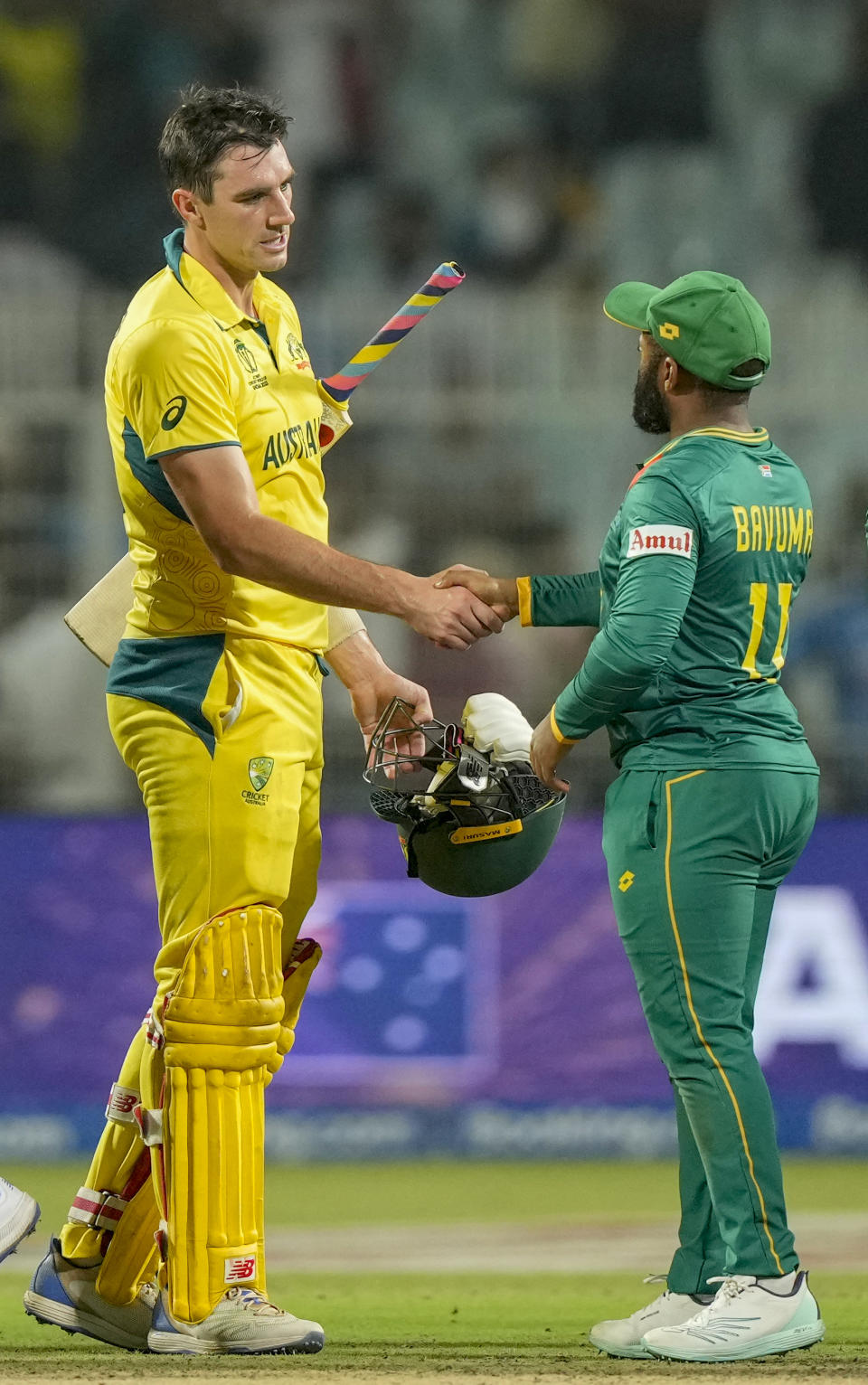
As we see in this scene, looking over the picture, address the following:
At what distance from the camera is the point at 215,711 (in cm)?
325

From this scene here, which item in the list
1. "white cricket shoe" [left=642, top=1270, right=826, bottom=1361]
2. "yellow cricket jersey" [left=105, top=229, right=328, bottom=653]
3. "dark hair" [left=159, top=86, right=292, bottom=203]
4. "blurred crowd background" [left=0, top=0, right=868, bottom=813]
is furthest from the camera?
"blurred crowd background" [left=0, top=0, right=868, bottom=813]

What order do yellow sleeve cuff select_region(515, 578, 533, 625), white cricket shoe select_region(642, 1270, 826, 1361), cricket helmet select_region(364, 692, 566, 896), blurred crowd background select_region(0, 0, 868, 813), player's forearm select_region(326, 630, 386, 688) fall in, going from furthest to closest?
blurred crowd background select_region(0, 0, 868, 813), player's forearm select_region(326, 630, 386, 688), yellow sleeve cuff select_region(515, 578, 533, 625), cricket helmet select_region(364, 692, 566, 896), white cricket shoe select_region(642, 1270, 826, 1361)

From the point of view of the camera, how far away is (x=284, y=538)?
3174mm

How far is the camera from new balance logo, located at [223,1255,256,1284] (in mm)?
3139

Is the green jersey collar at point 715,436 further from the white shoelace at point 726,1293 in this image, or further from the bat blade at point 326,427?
the white shoelace at point 726,1293

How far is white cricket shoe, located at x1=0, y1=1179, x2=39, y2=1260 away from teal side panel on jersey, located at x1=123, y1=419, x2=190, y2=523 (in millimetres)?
1254

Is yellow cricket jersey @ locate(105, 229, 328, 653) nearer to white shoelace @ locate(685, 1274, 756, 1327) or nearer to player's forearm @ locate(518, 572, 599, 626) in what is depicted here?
player's forearm @ locate(518, 572, 599, 626)

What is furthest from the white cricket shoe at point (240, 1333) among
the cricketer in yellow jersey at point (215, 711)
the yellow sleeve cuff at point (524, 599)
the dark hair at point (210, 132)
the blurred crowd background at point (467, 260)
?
the blurred crowd background at point (467, 260)

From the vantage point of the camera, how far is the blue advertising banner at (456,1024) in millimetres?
6906

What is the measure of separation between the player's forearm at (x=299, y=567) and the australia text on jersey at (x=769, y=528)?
0.58 m

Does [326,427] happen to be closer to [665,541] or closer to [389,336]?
[389,336]

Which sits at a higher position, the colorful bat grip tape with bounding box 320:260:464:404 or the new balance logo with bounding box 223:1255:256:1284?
the colorful bat grip tape with bounding box 320:260:464:404

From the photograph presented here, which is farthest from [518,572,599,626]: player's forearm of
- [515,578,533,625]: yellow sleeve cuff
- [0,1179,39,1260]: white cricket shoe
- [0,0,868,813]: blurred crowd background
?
[0,0,868,813]: blurred crowd background

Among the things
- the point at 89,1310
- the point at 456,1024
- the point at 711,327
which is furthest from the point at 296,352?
the point at 456,1024
